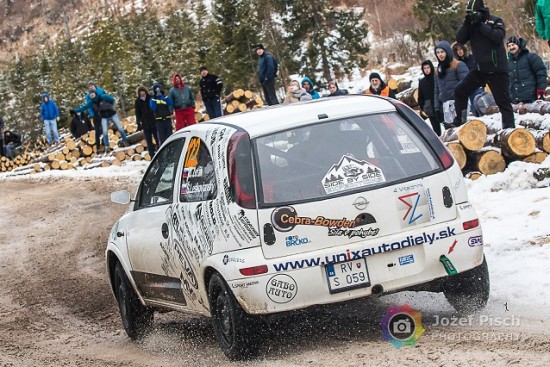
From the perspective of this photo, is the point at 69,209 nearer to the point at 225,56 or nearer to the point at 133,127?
the point at 133,127

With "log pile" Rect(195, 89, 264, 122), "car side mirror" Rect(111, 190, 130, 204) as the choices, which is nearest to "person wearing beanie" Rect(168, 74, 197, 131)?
"log pile" Rect(195, 89, 264, 122)

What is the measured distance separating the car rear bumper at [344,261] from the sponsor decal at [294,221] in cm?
14

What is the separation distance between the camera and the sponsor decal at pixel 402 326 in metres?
5.58

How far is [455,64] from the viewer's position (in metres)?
14.0

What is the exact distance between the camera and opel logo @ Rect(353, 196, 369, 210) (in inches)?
222

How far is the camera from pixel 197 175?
21.0ft

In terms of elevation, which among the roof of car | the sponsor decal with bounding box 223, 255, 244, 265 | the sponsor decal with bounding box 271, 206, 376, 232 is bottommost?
the sponsor decal with bounding box 223, 255, 244, 265

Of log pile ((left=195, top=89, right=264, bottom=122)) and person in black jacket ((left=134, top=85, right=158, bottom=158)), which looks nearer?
person in black jacket ((left=134, top=85, right=158, bottom=158))

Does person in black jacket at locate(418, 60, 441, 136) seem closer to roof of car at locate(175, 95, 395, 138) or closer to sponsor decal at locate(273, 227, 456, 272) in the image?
roof of car at locate(175, 95, 395, 138)

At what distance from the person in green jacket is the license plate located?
717 centimetres

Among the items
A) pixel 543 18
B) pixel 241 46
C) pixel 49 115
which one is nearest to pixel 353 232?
pixel 543 18

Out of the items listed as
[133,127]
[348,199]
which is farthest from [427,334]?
[133,127]

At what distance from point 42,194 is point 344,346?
15.9 m

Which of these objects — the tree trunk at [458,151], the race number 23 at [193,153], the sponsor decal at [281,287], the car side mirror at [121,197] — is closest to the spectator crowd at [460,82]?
the tree trunk at [458,151]
